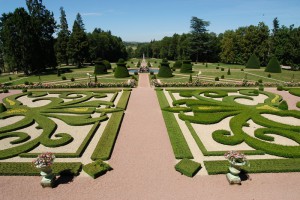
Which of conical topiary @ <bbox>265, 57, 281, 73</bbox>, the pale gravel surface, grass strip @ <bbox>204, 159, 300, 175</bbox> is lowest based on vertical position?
the pale gravel surface

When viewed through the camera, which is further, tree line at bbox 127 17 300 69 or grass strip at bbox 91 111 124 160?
tree line at bbox 127 17 300 69

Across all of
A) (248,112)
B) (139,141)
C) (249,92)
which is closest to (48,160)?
(139,141)

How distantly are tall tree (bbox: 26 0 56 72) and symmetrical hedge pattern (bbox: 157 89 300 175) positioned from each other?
1636 inches

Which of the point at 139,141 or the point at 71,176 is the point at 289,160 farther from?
the point at 71,176

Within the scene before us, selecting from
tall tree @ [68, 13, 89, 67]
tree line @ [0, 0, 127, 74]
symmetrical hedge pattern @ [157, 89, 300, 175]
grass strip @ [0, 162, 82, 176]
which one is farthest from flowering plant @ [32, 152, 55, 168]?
tall tree @ [68, 13, 89, 67]

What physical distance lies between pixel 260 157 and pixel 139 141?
809 centimetres

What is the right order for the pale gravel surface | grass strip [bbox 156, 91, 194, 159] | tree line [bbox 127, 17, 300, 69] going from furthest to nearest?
tree line [bbox 127, 17, 300, 69], grass strip [bbox 156, 91, 194, 159], the pale gravel surface

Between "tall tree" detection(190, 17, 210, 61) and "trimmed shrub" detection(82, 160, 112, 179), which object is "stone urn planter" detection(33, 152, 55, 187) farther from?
"tall tree" detection(190, 17, 210, 61)

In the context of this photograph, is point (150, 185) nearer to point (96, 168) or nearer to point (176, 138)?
point (96, 168)

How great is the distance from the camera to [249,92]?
30609 millimetres

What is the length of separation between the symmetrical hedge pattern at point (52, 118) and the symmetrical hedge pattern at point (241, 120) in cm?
597

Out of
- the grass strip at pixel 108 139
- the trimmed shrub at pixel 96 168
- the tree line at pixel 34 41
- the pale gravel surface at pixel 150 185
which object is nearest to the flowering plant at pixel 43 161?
the pale gravel surface at pixel 150 185

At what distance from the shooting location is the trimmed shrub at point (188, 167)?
40.6 ft

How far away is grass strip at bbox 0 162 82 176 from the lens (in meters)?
12.5
